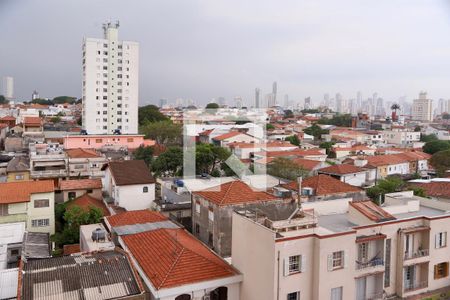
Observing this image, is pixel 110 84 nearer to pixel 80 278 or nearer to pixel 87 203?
pixel 87 203

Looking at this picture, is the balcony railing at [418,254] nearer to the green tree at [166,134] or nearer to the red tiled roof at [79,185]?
the red tiled roof at [79,185]

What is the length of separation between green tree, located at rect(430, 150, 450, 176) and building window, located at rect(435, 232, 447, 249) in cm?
1263

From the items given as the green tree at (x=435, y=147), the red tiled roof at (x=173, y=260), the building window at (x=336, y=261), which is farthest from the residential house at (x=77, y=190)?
the green tree at (x=435, y=147)

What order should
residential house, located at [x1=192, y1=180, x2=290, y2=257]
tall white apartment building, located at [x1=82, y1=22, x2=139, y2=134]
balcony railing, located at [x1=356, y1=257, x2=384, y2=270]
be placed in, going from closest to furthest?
balcony railing, located at [x1=356, y1=257, x2=384, y2=270] → residential house, located at [x1=192, y1=180, x2=290, y2=257] → tall white apartment building, located at [x1=82, y1=22, x2=139, y2=134]

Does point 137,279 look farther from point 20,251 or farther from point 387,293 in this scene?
point 387,293

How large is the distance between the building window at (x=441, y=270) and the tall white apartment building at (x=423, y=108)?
63.0 meters

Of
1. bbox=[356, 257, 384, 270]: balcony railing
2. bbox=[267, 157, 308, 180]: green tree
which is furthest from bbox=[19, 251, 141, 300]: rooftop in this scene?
bbox=[267, 157, 308, 180]: green tree

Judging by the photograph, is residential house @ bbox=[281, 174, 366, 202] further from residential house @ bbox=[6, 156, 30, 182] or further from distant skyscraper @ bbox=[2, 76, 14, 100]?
distant skyscraper @ bbox=[2, 76, 14, 100]

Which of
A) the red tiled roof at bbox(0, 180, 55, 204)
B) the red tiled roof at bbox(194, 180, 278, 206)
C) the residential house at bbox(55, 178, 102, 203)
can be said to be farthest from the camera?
the residential house at bbox(55, 178, 102, 203)

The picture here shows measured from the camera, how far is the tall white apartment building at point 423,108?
63.1 metres

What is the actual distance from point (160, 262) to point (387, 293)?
350cm

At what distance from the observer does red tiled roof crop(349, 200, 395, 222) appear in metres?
6.21

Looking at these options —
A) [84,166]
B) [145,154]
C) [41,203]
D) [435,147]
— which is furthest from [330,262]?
[435,147]

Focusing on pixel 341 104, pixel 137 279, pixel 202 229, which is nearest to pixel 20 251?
pixel 137 279
